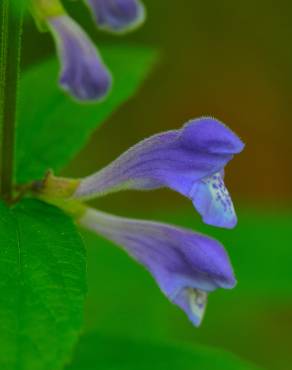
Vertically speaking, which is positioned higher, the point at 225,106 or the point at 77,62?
the point at 77,62

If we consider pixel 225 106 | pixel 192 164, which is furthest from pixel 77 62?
pixel 225 106

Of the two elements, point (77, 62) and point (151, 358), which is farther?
point (151, 358)

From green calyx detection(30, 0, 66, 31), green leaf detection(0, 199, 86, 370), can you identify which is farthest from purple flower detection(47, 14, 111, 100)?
green leaf detection(0, 199, 86, 370)

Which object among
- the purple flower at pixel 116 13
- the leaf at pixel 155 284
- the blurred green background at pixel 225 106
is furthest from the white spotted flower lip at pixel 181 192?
the blurred green background at pixel 225 106

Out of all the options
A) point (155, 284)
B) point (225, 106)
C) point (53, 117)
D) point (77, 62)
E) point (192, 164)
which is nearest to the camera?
point (192, 164)

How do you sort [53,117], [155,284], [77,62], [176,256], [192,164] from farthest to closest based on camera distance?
[155,284] → [53,117] → [77,62] → [176,256] → [192,164]

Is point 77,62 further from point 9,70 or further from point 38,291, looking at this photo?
point 38,291

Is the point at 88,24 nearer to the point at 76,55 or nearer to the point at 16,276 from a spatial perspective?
the point at 76,55
